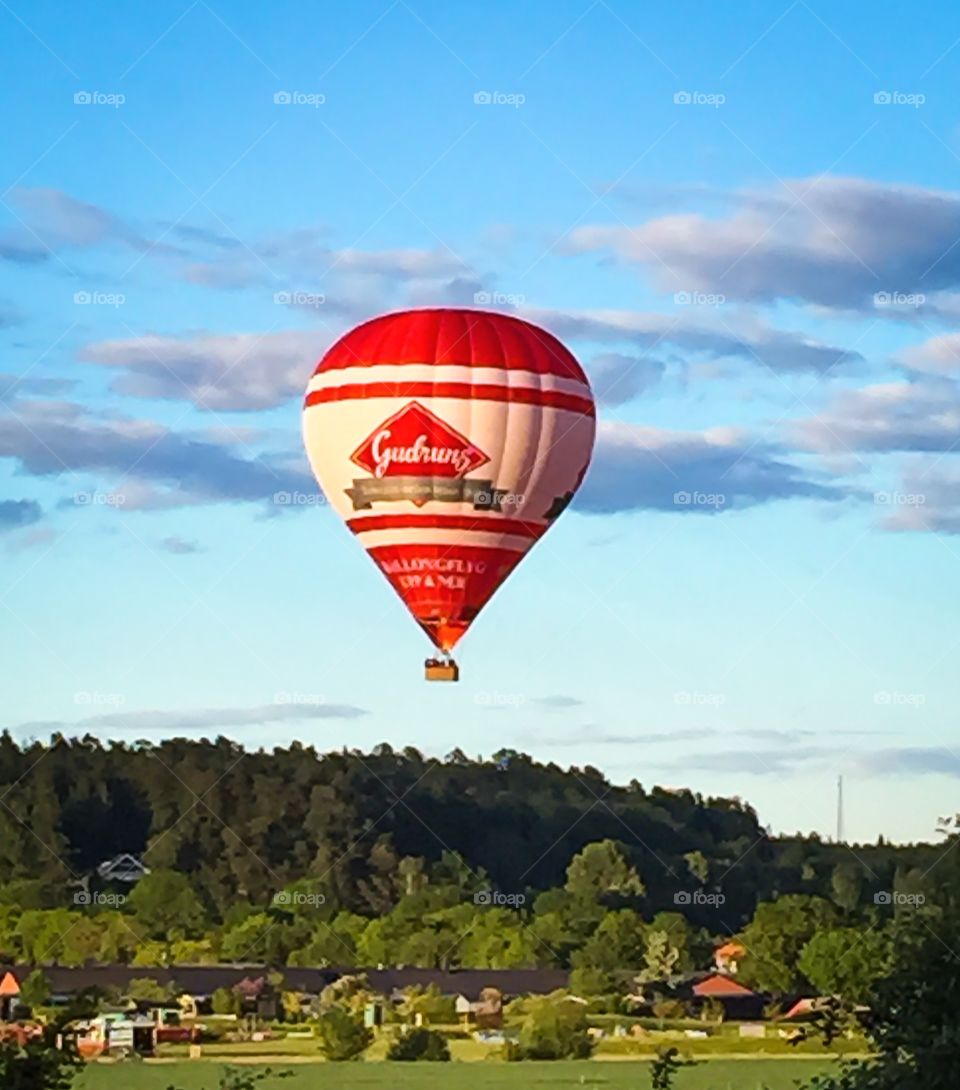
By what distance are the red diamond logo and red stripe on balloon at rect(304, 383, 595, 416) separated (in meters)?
0.19

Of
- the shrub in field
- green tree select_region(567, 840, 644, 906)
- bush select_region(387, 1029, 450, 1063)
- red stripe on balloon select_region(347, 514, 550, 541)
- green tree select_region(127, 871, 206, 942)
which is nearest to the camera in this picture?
red stripe on balloon select_region(347, 514, 550, 541)

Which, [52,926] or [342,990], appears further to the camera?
[52,926]

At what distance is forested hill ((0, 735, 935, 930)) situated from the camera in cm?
9156

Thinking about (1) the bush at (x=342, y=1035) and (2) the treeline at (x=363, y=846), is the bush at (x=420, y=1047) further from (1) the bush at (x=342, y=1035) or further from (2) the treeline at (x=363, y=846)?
(2) the treeline at (x=363, y=846)

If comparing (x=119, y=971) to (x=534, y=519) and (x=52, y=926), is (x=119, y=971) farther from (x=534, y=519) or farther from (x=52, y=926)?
(x=534, y=519)

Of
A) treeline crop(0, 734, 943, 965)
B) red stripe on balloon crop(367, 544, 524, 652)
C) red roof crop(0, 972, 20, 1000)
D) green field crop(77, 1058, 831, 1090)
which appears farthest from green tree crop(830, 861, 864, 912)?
red stripe on balloon crop(367, 544, 524, 652)

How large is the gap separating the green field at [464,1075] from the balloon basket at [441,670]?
2285 centimetres

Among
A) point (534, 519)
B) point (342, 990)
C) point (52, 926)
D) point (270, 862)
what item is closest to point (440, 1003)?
point (342, 990)

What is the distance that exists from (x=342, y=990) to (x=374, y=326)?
138ft

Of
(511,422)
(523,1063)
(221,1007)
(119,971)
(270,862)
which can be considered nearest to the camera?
(511,422)

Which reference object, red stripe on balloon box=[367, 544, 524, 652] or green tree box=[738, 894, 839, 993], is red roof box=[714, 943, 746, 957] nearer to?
green tree box=[738, 894, 839, 993]

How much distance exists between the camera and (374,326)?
1251 inches

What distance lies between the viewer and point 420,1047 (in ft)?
209

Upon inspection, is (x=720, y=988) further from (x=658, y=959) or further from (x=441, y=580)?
(x=441, y=580)
